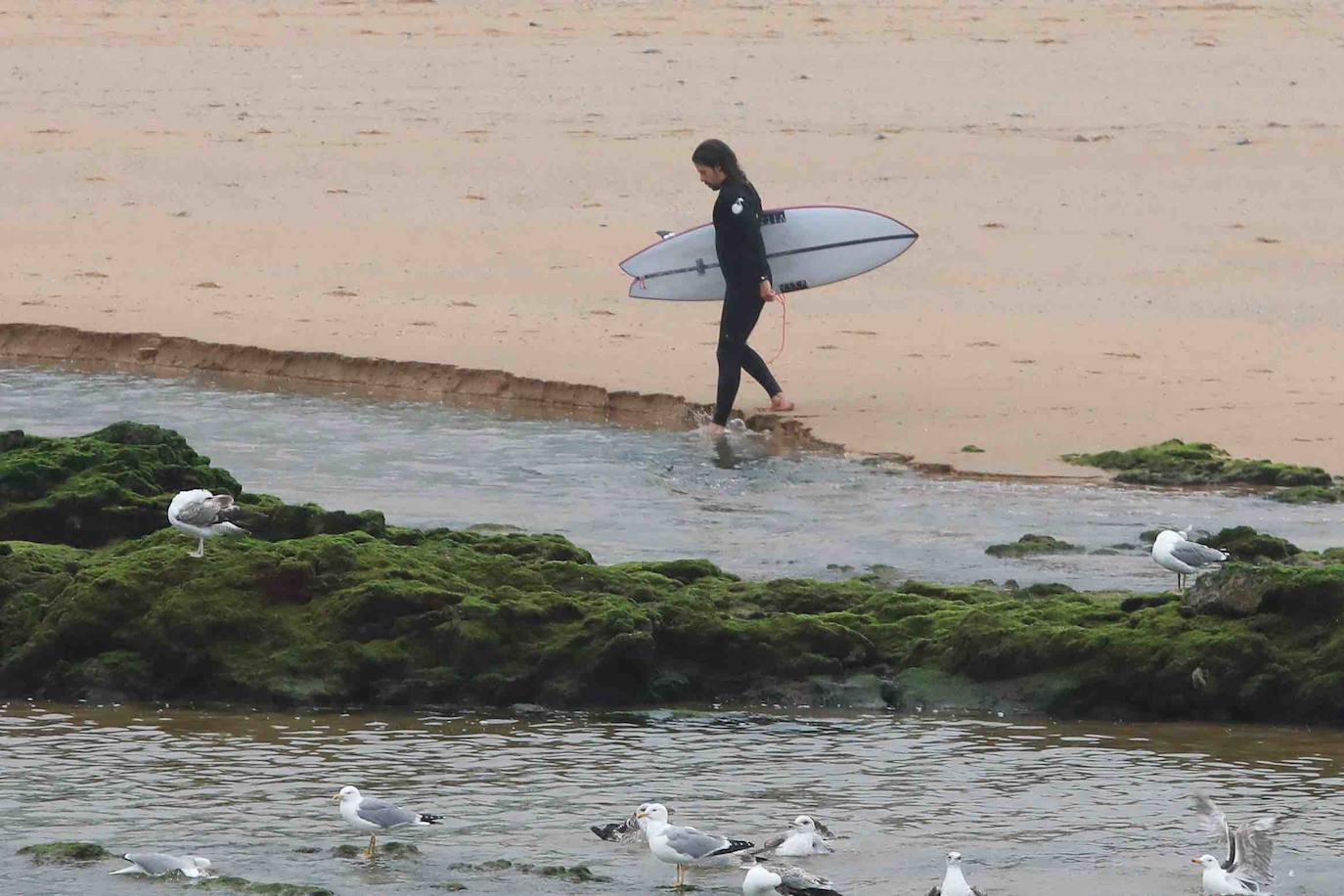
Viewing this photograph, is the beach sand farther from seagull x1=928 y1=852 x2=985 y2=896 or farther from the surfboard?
seagull x1=928 y1=852 x2=985 y2=896

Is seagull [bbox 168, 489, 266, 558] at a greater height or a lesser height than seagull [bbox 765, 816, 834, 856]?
greater

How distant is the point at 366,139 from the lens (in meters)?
23.3

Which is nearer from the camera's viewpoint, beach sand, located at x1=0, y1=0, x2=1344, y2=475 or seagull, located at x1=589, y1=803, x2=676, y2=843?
seagull, located at x1=589, y1=803, x2=676, y2=843

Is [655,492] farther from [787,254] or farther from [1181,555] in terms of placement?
[1181,555]

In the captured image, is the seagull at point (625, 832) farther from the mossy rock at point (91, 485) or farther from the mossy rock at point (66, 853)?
the mossy rock at point (91, 485)

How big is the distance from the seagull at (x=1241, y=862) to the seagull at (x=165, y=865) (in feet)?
11.4

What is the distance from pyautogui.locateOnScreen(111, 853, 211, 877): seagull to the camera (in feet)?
23.5

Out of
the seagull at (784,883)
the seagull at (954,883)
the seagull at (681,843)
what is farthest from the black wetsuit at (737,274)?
the seagull at (954,883)

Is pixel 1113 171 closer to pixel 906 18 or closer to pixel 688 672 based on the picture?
pixel 906 18

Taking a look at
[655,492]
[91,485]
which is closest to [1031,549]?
[655,492]

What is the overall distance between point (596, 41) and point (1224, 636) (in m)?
21.0

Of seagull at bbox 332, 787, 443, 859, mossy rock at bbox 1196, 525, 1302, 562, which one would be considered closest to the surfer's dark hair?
mossy rock at bbox 1196, 525, 1302, 562

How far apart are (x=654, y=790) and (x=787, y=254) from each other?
8.47m

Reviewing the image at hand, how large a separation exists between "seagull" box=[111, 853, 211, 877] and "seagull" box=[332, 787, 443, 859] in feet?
1.75
